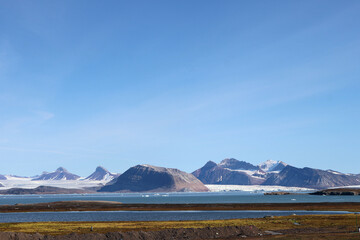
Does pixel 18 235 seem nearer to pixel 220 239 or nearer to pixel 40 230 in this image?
pixel 40 230

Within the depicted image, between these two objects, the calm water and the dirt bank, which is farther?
the calm water

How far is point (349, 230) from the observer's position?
7294 cm

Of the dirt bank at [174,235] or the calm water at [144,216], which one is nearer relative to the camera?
the dirt bank at [174,235]

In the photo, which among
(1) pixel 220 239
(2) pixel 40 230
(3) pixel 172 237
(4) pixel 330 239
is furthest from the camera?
(2) pixel 40 230

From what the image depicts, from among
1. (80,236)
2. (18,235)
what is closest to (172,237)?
(80,236)

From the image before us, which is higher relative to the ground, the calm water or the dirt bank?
the dirt bank

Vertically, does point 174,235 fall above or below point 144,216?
above

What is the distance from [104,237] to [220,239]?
20283 millimetres

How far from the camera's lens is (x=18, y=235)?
62.9 meters

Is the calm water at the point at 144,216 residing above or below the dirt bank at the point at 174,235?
below

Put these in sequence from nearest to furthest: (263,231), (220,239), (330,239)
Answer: (330,239) < (220,239) < (263,231)

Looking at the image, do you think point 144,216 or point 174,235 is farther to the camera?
point 144,216

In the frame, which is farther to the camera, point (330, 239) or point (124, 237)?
point (124, 237)

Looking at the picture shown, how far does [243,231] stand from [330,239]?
60.3ft
